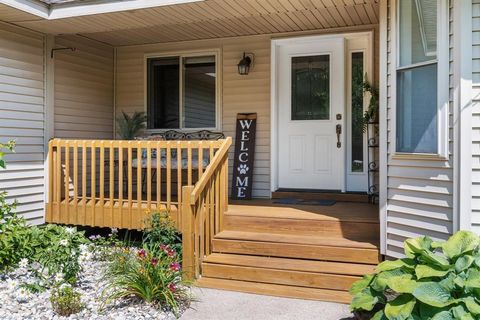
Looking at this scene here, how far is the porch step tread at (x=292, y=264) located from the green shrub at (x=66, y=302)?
1.24m

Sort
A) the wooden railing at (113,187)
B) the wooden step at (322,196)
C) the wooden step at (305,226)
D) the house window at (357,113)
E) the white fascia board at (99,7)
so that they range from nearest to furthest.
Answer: the wooden step at (305,226) → the white fascia board at (99,7) → the wooden railing at (113,187) → the wooden step at (322,196) → the house window at (357,113)

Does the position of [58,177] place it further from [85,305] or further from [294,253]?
[294,253]

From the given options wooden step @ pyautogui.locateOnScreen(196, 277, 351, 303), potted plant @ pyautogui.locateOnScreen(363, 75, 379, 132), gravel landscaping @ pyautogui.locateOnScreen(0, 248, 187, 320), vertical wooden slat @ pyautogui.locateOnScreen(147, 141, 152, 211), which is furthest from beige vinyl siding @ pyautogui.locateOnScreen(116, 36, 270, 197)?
gravel landscaping @ pyautogui.locateOnScreen(0, 248, 187, 320)

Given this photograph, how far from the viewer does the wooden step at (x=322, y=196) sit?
569cm

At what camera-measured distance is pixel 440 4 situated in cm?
348

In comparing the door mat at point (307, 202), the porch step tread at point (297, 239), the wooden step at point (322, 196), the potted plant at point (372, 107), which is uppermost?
the potted plant at point (372, 107)

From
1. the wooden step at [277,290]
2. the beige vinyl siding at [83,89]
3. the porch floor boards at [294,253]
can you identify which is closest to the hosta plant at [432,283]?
the wooden step at [277,290]

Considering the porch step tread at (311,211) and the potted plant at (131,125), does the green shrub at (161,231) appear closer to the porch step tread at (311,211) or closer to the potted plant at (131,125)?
the porch step tread at (311,211)

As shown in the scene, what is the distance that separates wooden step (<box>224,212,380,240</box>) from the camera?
4.37m

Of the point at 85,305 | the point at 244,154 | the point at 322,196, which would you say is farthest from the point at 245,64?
the point at 85,305

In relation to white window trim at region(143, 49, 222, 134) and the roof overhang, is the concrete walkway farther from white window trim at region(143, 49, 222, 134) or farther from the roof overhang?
white window trim at region(143, 49, 222, 134)

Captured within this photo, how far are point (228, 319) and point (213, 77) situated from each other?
398 centimetres

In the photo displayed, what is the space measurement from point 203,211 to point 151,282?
102cm

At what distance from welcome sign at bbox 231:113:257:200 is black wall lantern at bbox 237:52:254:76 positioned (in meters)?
0.59
